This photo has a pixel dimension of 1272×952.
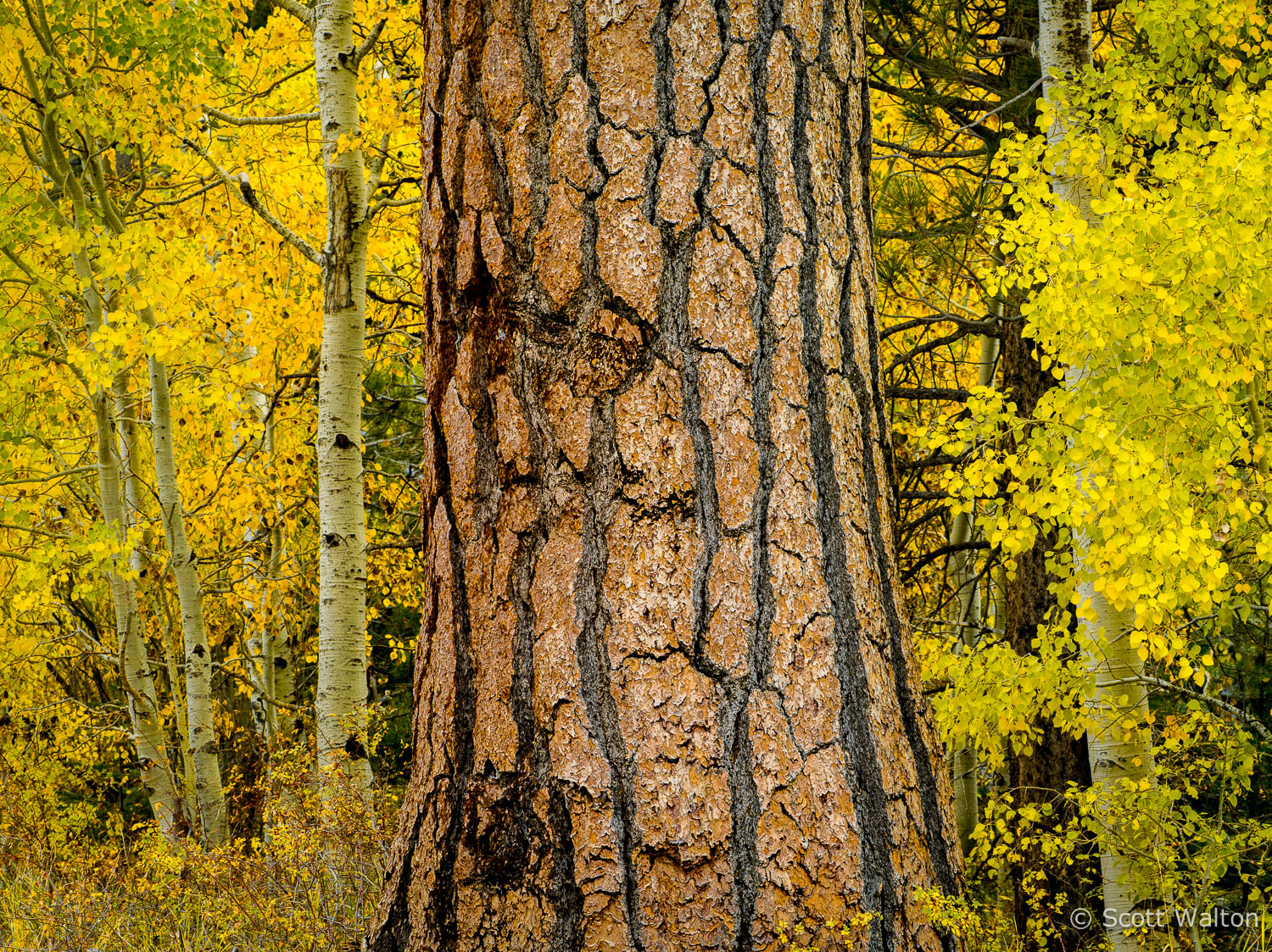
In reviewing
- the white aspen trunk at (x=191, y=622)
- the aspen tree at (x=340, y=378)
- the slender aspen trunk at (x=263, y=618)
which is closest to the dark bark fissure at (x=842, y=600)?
the aspen tree at (x=340, y=378)

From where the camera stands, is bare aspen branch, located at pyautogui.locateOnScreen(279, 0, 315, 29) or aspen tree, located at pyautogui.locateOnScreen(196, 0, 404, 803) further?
bare aspen branch, located at pyautogui.locateOnScreen(279, 0, 315, 29)

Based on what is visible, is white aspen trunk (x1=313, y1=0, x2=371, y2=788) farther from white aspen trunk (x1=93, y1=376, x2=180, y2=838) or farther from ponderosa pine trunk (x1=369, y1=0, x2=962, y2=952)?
ponderosa pine trunk (x1=369, y1=0, x2=962, y2=952)

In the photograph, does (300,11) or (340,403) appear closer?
(340,403)

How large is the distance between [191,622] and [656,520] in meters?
6.03

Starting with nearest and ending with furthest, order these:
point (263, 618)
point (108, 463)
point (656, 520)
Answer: point (656, 520) → point (108, 463) → point (263, 618)

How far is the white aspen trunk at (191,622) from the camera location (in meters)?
6.31

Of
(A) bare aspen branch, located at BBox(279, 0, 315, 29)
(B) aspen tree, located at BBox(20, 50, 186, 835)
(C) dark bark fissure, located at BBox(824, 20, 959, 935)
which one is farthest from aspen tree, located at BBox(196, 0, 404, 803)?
(C) dark bark fissure, located at BBox(824, 20, 959, 935)

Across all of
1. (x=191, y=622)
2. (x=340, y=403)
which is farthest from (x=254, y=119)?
(x=191, y=622)

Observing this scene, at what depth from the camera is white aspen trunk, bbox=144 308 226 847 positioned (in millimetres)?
6309

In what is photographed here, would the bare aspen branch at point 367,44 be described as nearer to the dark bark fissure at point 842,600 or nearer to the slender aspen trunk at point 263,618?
the slender aspen trunk at point 263,618

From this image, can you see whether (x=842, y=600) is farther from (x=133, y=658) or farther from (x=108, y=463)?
(x=133, y=658)

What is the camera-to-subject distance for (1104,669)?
4480mm

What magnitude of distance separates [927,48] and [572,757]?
539 centimetres

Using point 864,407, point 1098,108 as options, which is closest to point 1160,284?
point 1098,108
